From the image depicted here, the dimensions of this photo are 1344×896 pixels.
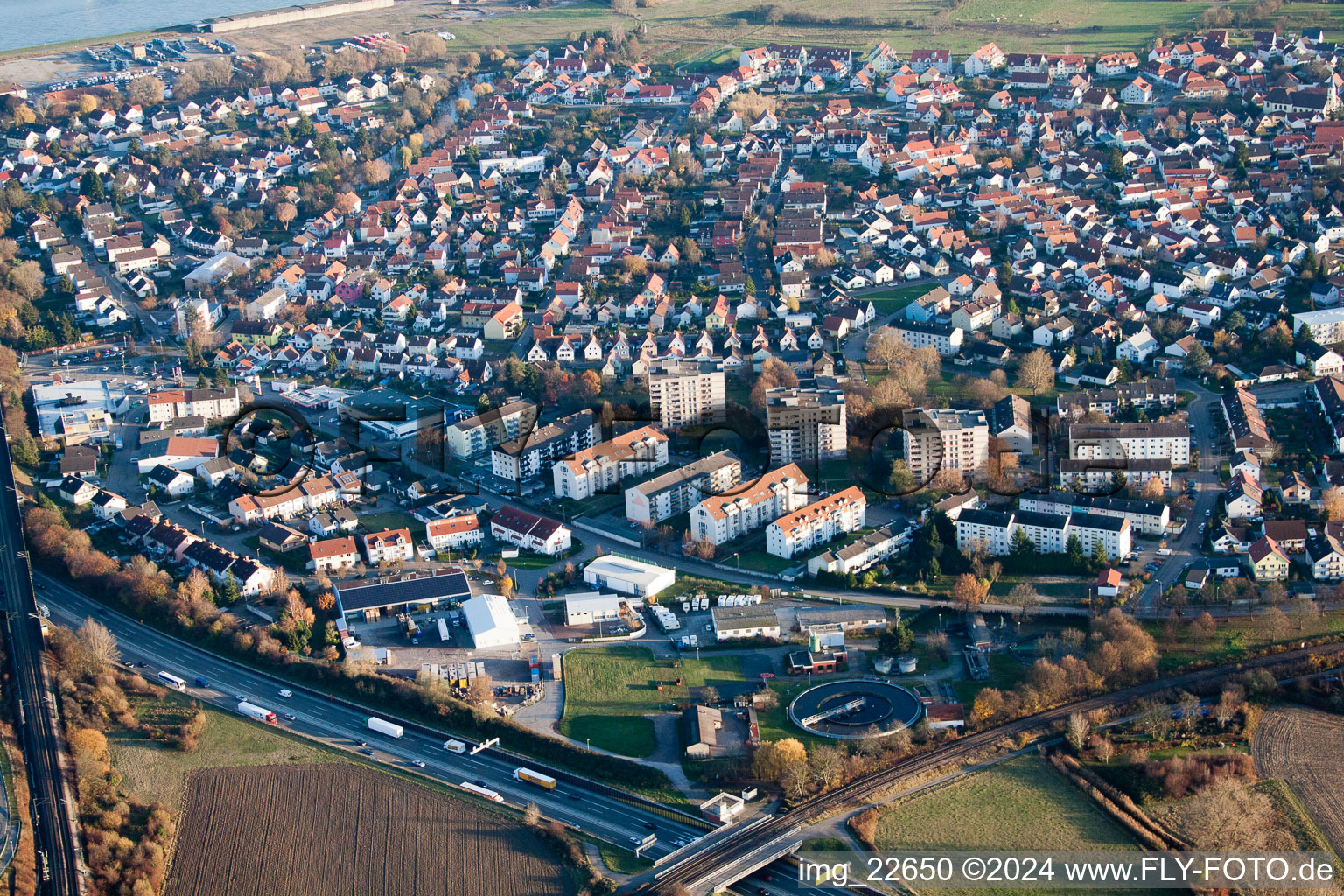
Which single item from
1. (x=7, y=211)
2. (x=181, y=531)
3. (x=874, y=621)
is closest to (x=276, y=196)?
(x=7, y=211)

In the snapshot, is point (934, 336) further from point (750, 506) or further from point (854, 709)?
point (854, 709)

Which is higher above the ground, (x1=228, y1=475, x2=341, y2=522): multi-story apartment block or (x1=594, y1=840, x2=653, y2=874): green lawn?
(x1=228, y1=475, x2=341, y2=522): multi-story apartment block

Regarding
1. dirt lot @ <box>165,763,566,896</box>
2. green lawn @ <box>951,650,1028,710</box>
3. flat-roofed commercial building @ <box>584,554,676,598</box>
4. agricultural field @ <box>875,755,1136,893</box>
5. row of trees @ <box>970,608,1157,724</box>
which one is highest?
flat-roofed commercial building @ <box>584,554,676,598</box>

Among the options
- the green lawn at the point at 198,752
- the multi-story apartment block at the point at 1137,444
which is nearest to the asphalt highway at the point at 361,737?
the green lawn at the point at 198,752

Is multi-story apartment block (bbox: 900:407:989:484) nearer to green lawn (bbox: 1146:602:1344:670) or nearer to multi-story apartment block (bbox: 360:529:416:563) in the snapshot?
green lawn (bbox: 1146:602:1344:670)

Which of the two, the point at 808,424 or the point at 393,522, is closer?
the point at 393,522

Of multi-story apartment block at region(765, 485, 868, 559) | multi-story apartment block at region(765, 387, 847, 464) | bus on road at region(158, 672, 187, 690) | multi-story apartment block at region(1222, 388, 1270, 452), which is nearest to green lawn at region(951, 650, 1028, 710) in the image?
multi-story apartment block at region(765, 485, 868, 559)

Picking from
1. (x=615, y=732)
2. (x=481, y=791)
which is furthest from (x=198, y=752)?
(x=615, y=732)

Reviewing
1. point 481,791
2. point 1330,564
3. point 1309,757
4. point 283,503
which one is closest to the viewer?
point 1309,757
